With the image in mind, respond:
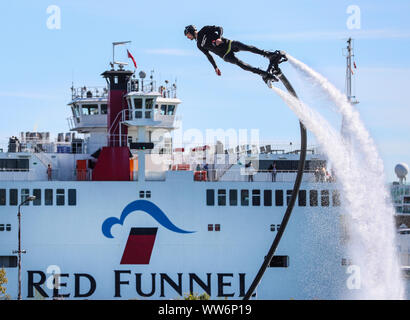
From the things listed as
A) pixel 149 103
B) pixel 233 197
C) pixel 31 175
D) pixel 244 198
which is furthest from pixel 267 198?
pixel 31 175

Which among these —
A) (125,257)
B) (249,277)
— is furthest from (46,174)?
(249,277)

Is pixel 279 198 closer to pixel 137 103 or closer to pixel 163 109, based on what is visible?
pixel 163 109

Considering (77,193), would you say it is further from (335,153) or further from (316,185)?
(335,153)

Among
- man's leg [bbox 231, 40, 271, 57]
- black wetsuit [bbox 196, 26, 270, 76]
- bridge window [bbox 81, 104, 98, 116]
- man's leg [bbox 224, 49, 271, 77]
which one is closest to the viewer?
black wetsuit [bbox 196, 26, 270, 76]

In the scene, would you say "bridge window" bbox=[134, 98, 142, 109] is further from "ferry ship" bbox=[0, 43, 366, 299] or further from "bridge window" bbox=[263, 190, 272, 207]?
"bridge window" bbox=[263, 190, 272, 207]

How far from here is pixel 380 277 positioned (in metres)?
22.9

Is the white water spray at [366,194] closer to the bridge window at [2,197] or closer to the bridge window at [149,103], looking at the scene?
the bridge window at [149,103]

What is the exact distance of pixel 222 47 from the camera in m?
16.6

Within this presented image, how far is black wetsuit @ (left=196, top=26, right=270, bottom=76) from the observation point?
16.3m

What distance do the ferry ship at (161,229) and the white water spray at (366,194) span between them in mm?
11636

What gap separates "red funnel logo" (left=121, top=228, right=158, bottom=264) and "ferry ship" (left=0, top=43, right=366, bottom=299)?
0.14ft

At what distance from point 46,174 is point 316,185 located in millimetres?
12332

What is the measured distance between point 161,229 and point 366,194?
1475 cm

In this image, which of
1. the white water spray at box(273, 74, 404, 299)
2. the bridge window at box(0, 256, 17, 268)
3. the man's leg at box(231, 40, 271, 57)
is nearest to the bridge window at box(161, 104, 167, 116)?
the bridge window at box(0, 256, 17, 268)
